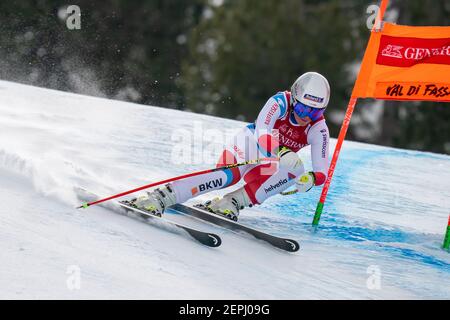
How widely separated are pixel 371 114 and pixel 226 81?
4.90m

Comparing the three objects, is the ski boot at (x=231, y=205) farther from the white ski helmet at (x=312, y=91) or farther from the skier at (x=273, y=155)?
the white ski helmet at (x=312, y=91)

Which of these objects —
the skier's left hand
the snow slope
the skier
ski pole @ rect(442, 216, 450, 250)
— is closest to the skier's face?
the skier

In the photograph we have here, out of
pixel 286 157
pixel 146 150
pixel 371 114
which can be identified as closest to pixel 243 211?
pixel 286 157

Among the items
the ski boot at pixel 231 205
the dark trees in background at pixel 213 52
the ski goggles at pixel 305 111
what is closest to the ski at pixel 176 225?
the ski boot at pixel 231 205

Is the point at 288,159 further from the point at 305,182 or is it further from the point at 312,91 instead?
the point at 312,91

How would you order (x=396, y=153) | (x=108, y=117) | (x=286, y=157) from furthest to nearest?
(x=396, y=153), (x=108, y=117), (x=286, y=157)

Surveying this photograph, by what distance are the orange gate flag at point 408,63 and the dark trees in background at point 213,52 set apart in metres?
16.4

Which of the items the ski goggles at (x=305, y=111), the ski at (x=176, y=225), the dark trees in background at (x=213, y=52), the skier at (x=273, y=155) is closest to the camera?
the ski at (x=176, y=225)

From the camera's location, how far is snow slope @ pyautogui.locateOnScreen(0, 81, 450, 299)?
3.65 meters

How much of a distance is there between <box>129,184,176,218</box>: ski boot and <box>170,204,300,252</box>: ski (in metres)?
0.30

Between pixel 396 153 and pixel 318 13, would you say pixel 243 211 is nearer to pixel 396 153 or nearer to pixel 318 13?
pixel 396 153

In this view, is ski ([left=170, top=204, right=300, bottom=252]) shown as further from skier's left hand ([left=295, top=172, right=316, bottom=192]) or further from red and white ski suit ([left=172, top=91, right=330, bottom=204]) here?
skier's left hand ([left=295, top=172, right=316, bottom=192])

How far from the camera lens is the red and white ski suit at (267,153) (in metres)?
4.83

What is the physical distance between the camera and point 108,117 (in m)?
A: 9.28
